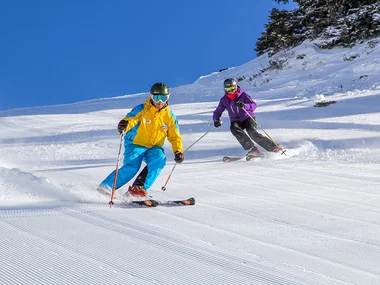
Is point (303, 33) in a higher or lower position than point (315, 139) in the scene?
higher

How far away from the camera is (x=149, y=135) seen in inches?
229

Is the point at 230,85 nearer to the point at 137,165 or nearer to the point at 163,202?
the point at 137,165

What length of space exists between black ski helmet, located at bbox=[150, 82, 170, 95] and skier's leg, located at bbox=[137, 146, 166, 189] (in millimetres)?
652

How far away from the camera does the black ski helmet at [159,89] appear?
5.72 meters

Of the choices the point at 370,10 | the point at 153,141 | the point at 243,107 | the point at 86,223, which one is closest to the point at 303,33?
the point at 370,10

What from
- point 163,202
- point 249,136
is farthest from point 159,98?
point 249,136

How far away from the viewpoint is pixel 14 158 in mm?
10117

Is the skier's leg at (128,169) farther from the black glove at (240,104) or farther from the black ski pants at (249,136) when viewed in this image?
the black ski pants at (249,136)

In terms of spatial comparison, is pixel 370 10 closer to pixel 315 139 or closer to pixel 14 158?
pixel 315 139

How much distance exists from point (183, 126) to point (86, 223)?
9663 millimetres

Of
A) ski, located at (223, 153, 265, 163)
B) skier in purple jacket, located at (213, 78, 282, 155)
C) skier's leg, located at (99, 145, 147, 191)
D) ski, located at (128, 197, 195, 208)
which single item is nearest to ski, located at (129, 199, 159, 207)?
ski, located at (128, 197, 195, 208)

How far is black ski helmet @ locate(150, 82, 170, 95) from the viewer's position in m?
5.72

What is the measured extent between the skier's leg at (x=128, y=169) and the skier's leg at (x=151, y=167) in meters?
0.10

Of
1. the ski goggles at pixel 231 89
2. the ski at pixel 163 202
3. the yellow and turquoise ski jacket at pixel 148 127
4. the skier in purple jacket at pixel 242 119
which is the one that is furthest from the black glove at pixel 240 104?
the ski at pixel 163 202
